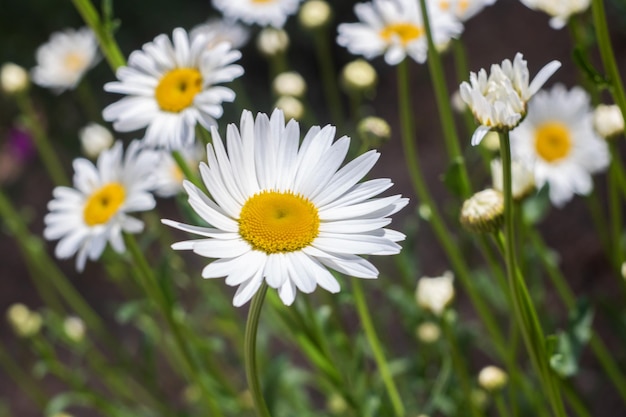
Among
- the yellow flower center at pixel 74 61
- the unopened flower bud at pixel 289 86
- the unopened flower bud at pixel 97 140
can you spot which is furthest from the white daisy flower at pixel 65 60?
the unopened flower bud at pixel 289 86

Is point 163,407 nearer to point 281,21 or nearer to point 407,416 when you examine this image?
point 407,416

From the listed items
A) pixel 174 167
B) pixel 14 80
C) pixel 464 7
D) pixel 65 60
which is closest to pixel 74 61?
pixel 65 60

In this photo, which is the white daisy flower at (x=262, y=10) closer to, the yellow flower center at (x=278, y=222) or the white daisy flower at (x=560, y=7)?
the white daisy flower at (x=560, y=7)

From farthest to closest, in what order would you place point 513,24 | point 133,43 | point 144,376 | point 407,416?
point 133,43
point 513,24
point 144,376
point 407,416

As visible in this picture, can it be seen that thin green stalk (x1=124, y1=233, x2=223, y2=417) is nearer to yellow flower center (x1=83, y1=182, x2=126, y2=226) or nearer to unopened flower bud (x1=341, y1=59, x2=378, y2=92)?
yellow flower center (x1=83, y1=182, x2=126, y2=226)

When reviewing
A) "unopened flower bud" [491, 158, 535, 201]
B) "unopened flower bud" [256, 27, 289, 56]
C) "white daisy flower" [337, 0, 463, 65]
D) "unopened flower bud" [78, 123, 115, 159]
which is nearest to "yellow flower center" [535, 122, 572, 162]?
"white daisy flower" [337, 0, 463, 65]

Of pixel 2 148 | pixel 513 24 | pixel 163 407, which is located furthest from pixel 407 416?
pixel 2 148
